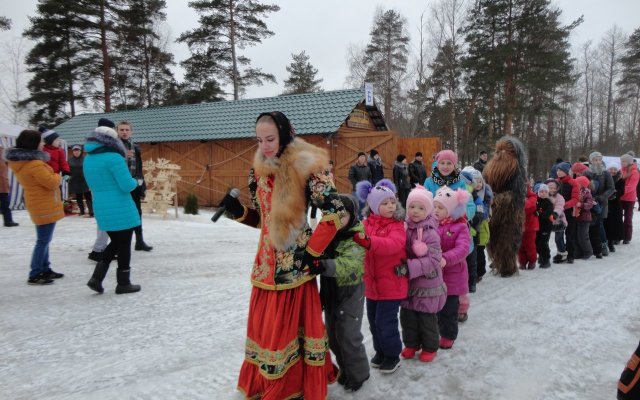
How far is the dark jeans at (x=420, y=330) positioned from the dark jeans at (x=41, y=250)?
433cm

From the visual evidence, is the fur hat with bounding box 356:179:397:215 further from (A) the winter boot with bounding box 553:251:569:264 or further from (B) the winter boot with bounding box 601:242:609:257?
(B) the winter boot with bounding box 601:242:609:257

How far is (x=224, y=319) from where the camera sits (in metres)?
4.22

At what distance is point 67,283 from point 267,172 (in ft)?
13.6

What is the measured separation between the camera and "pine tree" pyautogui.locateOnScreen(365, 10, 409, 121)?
30250 millimetres

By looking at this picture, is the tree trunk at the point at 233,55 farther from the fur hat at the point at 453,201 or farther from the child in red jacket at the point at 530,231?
the fur hat at the point at 453,201

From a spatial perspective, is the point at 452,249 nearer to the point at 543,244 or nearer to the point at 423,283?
the point at 423,283

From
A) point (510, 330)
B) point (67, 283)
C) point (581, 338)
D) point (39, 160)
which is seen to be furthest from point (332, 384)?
point (39, 160)

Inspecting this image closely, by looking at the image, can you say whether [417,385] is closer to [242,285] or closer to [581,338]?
[581,338]

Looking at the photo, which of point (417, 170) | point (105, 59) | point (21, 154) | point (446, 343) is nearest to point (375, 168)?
point (417, 170)

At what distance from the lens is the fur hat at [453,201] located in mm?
3693

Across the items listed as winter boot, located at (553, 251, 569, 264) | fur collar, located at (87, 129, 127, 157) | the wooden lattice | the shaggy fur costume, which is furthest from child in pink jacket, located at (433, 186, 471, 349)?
the wooden lattice

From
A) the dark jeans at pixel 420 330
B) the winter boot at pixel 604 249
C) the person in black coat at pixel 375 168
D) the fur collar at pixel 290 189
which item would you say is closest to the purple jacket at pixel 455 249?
the dark jeans at pixel 420 330

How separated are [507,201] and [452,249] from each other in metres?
2.62

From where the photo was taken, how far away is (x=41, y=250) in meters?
5.20
